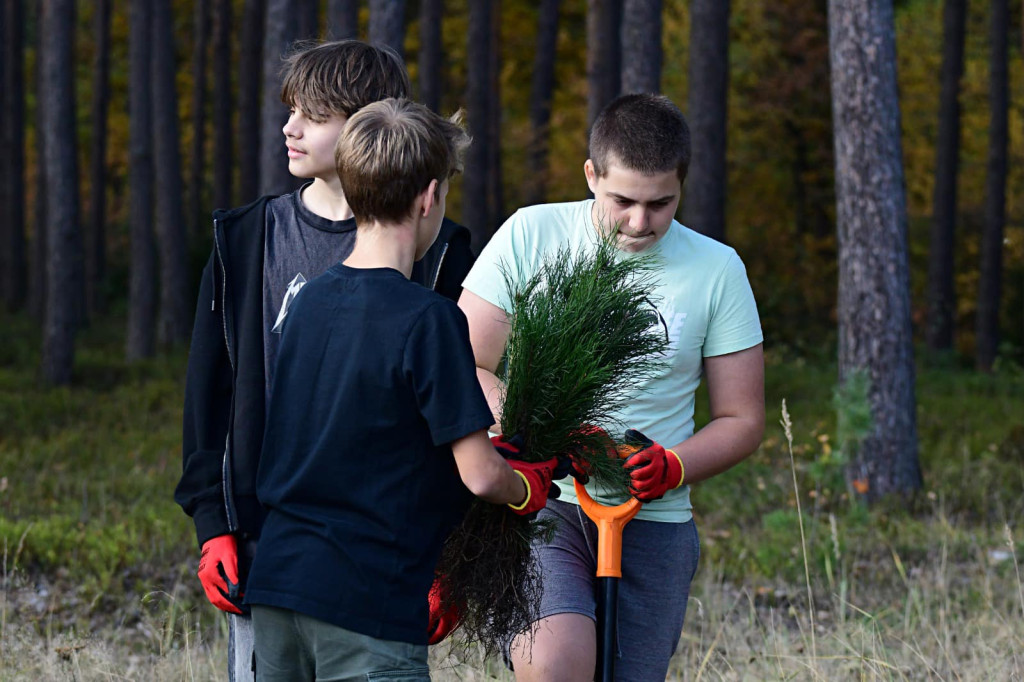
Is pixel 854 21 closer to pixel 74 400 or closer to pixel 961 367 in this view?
pixel 74 400

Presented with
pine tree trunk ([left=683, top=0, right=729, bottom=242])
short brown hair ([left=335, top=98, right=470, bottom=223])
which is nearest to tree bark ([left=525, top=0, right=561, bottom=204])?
pine tree trunk ([left=683, top=0, right=729, bottom=242])

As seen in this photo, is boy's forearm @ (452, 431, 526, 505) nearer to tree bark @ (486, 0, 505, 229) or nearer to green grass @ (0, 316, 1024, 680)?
green grass @ (0, 316, 1024, 680)

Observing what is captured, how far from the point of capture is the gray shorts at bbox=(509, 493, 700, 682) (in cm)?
312

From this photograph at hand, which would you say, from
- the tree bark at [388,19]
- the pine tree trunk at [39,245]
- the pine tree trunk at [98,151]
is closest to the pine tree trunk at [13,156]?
the pine tree trunk at [39,245]

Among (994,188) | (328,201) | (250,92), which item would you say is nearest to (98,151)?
(250,92)

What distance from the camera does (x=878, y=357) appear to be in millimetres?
8516

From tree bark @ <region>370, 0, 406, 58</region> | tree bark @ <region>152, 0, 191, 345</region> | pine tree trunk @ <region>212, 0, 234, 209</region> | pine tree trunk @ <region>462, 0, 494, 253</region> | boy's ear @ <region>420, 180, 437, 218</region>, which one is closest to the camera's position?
boy's ear @ <region>420, 180, 437, 218</region>

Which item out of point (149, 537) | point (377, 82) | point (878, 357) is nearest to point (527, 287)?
point (377, 82)

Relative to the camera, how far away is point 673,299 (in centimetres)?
313

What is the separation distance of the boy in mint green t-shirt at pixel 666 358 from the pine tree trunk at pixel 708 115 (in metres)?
10.0

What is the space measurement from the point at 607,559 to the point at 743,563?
433 cm

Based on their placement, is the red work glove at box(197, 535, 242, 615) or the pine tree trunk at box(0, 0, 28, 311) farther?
the pine tree trunk at box(0, 0, 28, 311)

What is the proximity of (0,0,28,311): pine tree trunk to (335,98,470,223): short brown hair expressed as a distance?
2434 cm

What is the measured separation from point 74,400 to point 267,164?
167 inches
